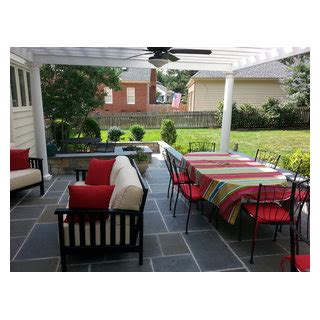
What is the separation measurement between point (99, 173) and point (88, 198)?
1264 mm

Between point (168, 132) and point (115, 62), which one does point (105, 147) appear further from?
point (168, 132)

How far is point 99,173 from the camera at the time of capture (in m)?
3.99

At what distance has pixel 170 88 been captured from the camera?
38.1 metres

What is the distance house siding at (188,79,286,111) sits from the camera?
16.4 meters

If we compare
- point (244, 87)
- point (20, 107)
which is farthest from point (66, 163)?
point (244, 87)

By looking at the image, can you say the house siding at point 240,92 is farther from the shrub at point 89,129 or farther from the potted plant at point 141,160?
the potted plant at point 141,160

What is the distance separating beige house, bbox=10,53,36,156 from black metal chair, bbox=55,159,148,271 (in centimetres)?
324

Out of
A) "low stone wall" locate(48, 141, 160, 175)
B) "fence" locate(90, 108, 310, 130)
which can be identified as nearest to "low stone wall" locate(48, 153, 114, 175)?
"low stone wall" locate(48, 141, 160, 175)

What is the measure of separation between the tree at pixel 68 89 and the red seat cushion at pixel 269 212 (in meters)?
5.96

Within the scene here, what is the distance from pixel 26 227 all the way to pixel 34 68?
351 cm

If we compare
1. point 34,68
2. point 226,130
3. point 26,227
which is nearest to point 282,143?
point 226,130

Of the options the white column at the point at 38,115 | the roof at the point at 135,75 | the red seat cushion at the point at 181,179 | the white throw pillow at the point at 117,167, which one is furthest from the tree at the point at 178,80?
the white throw pillow at the point at 117,167

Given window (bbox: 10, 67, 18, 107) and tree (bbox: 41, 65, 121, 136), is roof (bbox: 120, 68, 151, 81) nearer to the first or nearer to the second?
tree (bbox: 41, 65, 121, 136)
